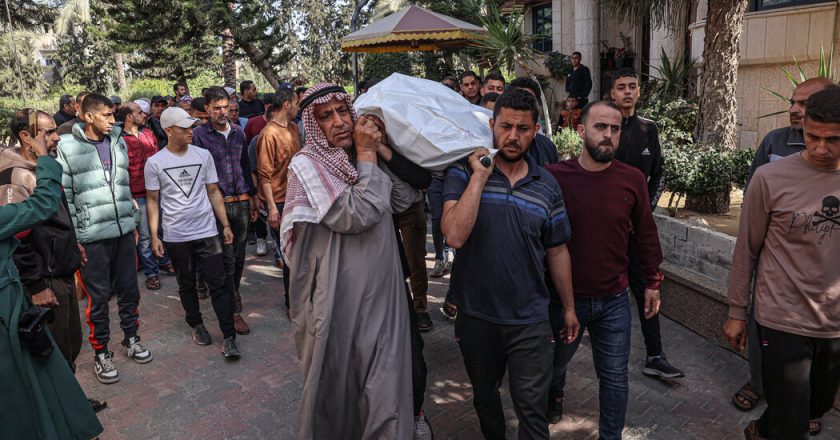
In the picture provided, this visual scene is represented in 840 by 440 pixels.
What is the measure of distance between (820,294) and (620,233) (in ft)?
2.90

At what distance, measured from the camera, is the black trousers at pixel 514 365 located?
2.74 m

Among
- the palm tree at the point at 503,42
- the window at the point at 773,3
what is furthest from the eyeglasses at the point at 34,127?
the window at the point at 773,3

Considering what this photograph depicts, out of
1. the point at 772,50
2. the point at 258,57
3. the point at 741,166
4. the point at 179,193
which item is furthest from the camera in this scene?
the point at 258,57

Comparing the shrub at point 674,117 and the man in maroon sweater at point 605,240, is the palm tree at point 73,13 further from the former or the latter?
the man in maroon sweater at point 605,240

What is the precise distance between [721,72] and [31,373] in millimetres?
7395

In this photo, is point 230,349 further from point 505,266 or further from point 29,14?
point 29,14

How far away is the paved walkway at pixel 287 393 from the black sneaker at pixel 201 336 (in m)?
0.06

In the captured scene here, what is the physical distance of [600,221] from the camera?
2.97 metres

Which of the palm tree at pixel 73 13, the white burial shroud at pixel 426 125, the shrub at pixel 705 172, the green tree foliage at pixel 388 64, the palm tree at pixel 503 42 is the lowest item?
the shrub at pixel 705 172

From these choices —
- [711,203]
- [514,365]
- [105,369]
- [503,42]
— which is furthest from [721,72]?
[105,369]

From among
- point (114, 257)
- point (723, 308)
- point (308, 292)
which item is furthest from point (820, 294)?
point (114, 257)

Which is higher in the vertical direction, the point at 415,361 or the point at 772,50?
the point at 772,50

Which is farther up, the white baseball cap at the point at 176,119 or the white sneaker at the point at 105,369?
the white baseball cap at the point at 176,119

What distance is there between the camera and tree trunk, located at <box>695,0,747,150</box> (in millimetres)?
6977
